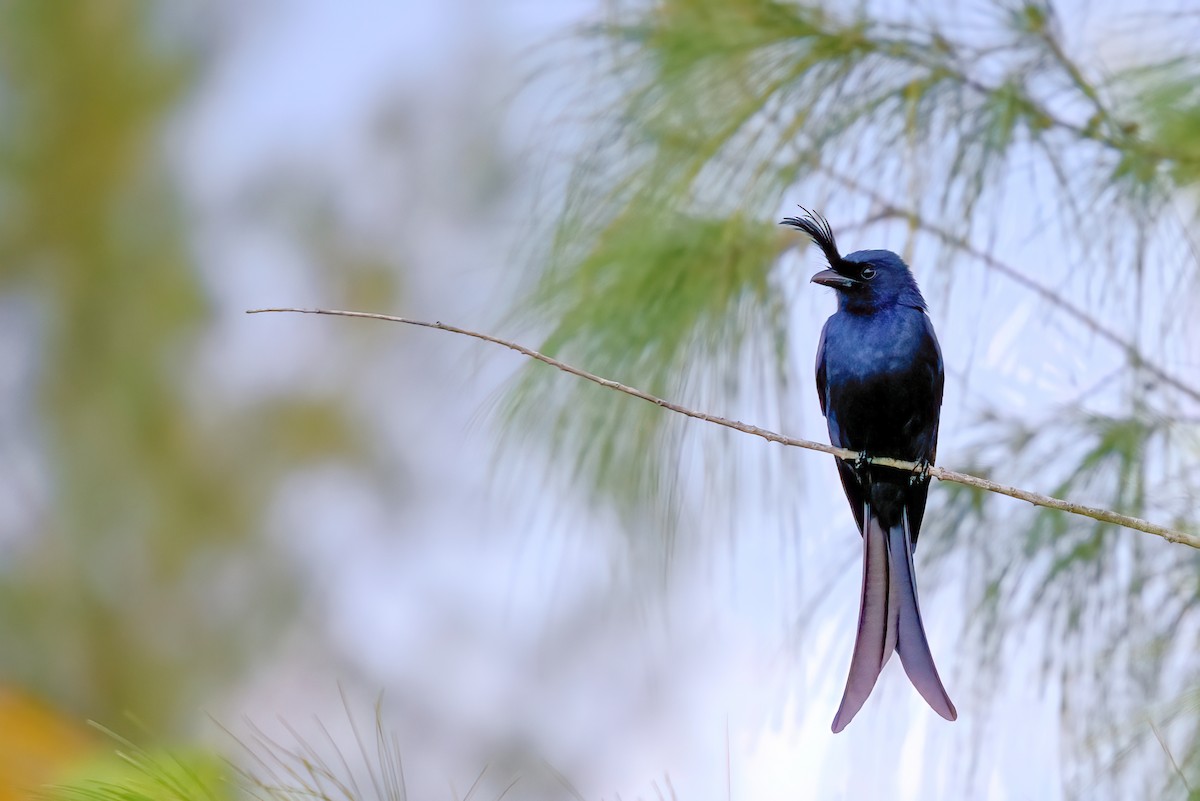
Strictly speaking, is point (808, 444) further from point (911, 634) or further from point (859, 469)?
point (859, 469)

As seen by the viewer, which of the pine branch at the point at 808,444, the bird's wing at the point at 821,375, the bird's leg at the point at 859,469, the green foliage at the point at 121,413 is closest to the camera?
the pine branch at the point at 808,444

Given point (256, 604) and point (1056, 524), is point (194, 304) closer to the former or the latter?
point (256, 604)

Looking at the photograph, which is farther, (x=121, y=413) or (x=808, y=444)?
(x=121, y=413)

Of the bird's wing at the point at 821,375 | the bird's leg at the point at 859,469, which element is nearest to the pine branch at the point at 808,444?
the bird's leg at the point at 859,469

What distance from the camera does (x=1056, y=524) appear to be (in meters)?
1.72

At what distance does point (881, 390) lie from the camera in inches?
76.3

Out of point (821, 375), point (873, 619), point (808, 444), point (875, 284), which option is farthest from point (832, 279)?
point (808, 444)

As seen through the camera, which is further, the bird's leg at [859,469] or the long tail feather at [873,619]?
the bird's leg at [859,469]

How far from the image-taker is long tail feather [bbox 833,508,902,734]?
1424 millimetres

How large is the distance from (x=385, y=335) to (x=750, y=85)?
3.80 meters

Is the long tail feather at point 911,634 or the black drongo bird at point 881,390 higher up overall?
the black drongo bird at point 881,390

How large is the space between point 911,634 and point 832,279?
1.84 feet

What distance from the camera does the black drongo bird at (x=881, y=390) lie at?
5.83ft

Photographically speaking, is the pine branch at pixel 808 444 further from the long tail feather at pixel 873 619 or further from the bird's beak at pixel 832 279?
the bird's beak at pixel 832 279
